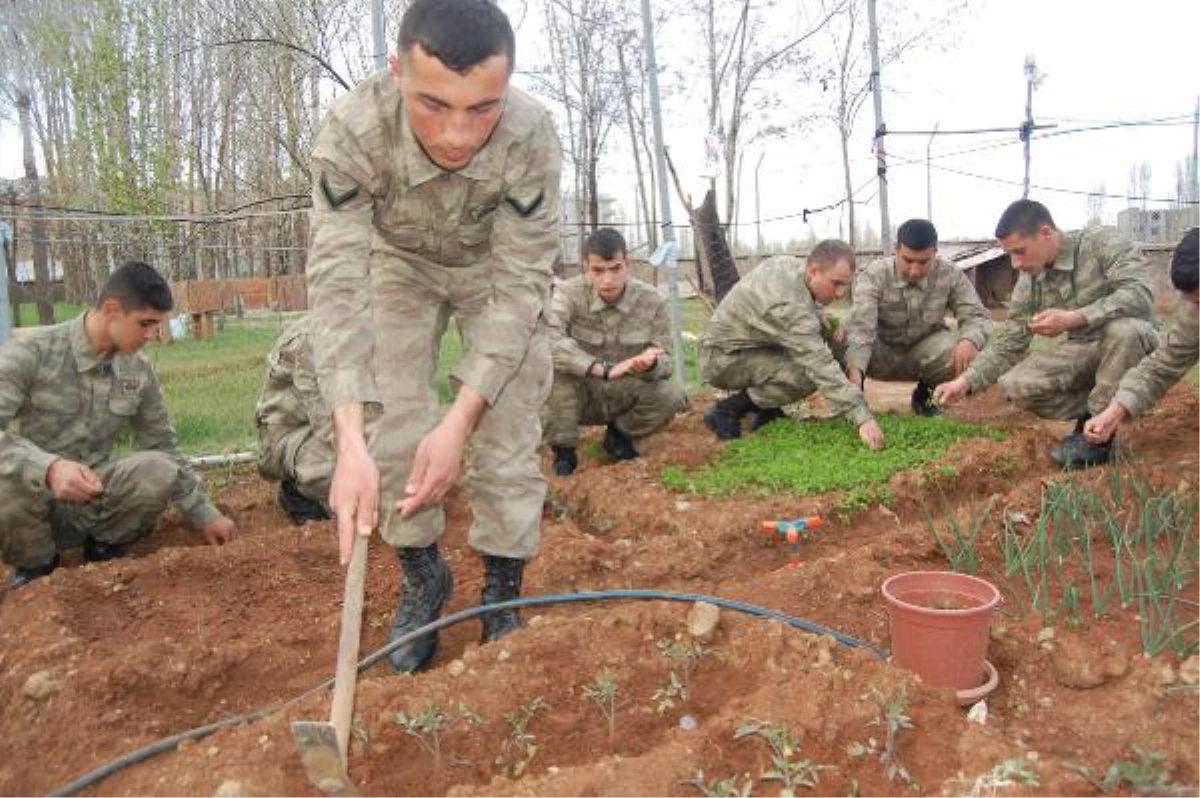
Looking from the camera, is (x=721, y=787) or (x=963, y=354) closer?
Answer: (x=721, y=787)

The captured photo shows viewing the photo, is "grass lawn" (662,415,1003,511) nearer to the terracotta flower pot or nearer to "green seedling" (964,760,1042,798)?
the terracotta flower pot

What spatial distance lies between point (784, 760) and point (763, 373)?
3.65 meters

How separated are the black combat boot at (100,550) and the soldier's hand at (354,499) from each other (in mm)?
2264

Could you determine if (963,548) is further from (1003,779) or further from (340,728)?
(340,728)

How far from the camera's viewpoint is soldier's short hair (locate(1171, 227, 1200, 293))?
3320 mm

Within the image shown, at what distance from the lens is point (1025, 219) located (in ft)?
14.8

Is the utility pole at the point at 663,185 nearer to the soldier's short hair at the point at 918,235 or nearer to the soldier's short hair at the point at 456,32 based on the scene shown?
the soldier's short hair at the point at 918,235

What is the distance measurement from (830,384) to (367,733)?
319 cm

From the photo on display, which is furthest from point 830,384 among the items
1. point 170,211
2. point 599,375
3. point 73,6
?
point 73,6

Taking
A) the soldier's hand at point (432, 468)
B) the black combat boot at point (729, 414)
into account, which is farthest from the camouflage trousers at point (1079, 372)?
the soldier's hand at point (432, 468)

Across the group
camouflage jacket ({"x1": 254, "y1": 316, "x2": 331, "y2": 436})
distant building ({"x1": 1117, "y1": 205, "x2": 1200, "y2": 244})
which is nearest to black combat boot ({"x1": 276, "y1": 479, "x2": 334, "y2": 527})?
camouflage jacket ({"x1": 254, "y1": 316, "x2": 331, "y2": 436})

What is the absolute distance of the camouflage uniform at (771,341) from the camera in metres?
4.74

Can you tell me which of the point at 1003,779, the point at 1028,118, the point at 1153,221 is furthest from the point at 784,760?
the point at 1153,221

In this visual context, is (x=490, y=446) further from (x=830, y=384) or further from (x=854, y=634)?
(x=830, y=384)
